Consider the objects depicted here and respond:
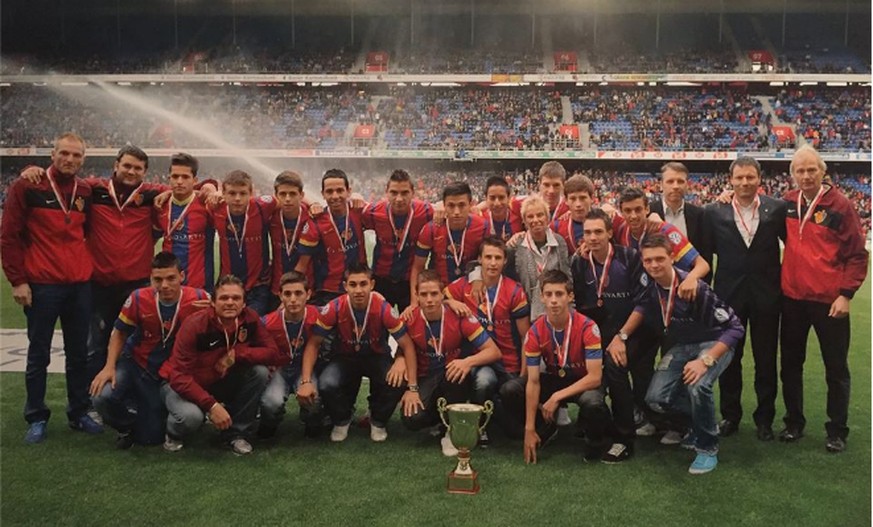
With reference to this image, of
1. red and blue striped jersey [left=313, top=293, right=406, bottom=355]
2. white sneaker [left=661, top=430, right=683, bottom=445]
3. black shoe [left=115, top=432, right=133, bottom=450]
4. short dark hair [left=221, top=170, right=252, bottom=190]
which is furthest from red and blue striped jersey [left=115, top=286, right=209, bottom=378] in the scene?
white sneaker [left=661, top=430, right=683, bottom=445]

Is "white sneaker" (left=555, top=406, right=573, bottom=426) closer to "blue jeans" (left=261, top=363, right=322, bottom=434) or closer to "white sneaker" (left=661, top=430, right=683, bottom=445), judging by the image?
"white sneaker" (left=661, top=430, right=683, bottom=445)

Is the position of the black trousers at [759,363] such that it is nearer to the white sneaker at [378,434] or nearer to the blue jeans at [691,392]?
the blue jeans at [691,392]

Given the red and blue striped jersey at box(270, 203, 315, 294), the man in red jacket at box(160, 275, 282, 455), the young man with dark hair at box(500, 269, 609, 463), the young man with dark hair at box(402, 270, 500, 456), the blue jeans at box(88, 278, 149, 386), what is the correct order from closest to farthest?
the young man with dark hair at box(500, 269, 609, 463) → the man in red jacket at box(160, 275, 282, 455) → the young man with dark hair at box(402, 270, 500, 456) → the blue jeans at box(88, 278, 149, 386) → the red and blue striped jersey at box(270, 203, 315, 294)

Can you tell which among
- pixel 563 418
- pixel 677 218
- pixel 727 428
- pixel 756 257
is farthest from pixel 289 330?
pixel 756 257

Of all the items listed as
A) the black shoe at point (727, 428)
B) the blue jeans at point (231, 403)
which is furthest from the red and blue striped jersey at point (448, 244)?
the black shoe at point (727, 428)

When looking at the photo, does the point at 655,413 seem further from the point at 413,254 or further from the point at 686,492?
the point at 413,254

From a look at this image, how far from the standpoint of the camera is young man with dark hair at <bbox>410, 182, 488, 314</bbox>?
554cm

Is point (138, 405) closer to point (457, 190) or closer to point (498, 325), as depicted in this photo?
point (498, 325)

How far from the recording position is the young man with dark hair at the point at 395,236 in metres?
6.00

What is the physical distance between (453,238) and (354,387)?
1.43m

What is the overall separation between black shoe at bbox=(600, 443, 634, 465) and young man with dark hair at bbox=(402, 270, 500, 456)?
3.20 feet

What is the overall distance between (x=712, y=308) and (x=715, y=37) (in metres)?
34.4

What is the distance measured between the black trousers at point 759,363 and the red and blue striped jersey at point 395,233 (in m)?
2.56

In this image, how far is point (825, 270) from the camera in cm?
485
